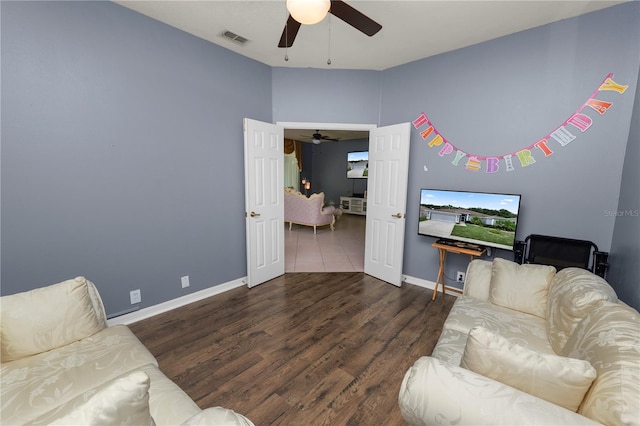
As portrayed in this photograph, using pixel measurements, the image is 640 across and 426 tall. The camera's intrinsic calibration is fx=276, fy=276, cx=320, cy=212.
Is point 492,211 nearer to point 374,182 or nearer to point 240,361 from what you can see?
point 374,182

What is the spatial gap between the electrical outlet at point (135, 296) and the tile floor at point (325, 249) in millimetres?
1889

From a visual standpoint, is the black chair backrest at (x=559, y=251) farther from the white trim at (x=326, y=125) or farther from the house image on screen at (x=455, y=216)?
the white trim at (x=326, y=125)

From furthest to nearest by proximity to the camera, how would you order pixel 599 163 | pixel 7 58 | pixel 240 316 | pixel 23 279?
pixel 240 316, pixel 599 163, pixel 23 279, pixel 7 58

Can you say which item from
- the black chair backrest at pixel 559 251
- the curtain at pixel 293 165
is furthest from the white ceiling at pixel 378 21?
the curtain at pixel 293 165

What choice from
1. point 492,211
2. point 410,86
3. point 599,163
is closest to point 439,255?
point 492,211

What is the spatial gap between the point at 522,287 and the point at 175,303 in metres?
3.17

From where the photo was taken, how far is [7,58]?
1.90 meters

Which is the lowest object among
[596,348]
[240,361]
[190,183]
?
[240,361]

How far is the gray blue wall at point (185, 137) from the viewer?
2047 millimetres

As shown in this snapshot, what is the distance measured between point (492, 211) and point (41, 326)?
355 centimetres

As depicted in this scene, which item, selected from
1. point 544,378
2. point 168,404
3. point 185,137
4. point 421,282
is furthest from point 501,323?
point 185,137

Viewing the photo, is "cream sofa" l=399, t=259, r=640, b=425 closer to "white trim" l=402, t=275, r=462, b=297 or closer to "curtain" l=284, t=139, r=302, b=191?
"white trim" l=402, t=275, r=462, b=297

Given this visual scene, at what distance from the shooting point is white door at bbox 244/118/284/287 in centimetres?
333

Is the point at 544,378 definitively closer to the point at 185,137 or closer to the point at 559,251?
the point at 559,251
